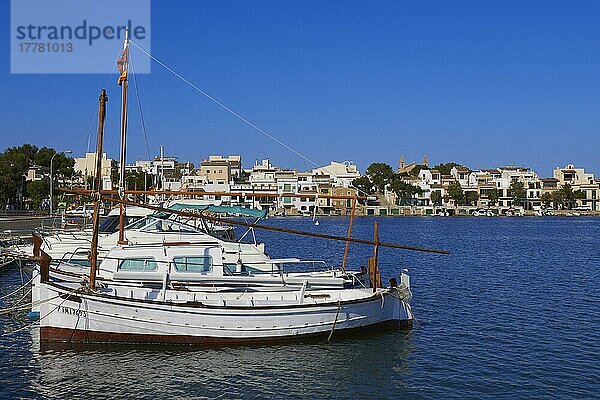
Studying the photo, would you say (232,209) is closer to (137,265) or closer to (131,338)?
(137,265)

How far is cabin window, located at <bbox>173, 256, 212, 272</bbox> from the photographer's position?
23.0 meters

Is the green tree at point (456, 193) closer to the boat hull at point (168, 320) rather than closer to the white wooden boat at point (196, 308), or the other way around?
the white wooden boat at point (196, 308)

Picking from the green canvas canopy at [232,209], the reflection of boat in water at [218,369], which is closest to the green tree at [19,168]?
the green canvas canopy at [232,209]

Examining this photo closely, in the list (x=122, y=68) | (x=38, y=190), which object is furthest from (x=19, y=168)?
(x=122, y=68)

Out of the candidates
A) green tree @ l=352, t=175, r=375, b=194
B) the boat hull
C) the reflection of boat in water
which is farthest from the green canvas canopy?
green tree @ l=352, t=175, r=375, b=194

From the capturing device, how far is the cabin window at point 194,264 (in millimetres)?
23047

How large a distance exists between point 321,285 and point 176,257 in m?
5.20

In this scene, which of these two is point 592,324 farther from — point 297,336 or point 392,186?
point 392,186

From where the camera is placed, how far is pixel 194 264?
2300 centimetres

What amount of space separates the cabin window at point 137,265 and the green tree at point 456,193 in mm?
174312

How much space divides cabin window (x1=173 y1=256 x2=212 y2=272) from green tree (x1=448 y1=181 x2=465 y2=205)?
17358 centimetres

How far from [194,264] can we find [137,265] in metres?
1.95

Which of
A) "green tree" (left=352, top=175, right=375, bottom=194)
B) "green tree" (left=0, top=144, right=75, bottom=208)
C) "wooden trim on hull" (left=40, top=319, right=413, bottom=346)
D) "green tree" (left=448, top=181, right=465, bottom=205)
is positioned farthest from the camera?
"green tree" (left=448, top=181, right=465, bottom=205)

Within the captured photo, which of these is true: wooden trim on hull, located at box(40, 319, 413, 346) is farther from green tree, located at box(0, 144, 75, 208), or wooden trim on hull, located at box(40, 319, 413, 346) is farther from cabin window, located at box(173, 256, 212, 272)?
green tree, located at box(0, 144, 75, 208)
